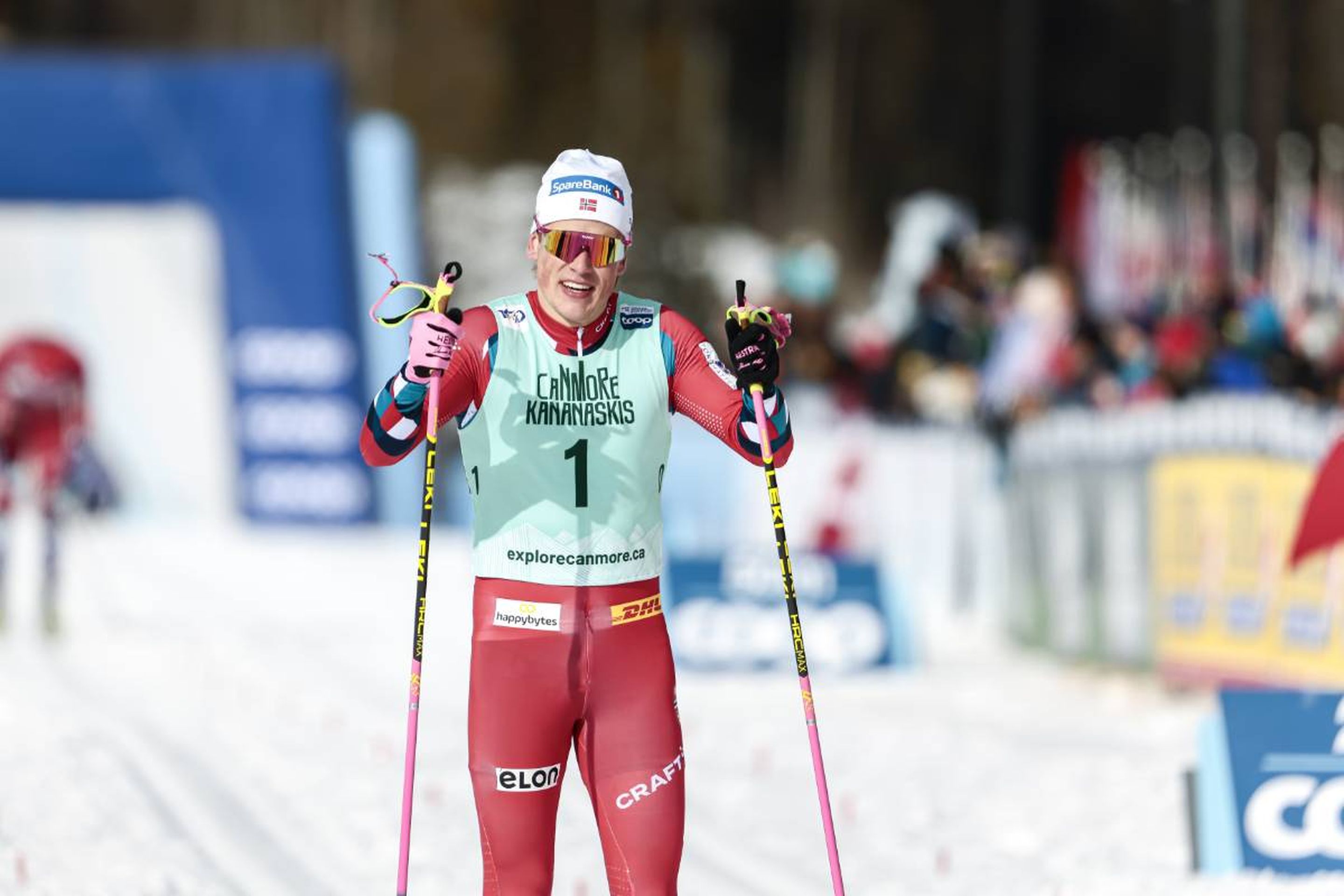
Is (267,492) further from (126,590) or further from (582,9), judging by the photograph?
A: (582,9)

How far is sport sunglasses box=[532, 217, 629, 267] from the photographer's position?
16.8 ft

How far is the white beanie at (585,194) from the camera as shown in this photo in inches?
203

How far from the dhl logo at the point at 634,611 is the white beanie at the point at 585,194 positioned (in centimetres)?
87

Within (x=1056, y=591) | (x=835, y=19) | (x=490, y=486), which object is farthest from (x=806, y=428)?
(x=835, y=19)

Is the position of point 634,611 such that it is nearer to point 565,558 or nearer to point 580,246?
point 565,558

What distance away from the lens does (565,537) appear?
16.9 ft

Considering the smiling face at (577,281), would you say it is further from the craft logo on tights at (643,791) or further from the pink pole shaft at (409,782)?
the craft logo on tights at (643,791)

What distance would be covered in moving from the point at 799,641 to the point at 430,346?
1.18m

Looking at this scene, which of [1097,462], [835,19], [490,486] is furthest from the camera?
[835,19]

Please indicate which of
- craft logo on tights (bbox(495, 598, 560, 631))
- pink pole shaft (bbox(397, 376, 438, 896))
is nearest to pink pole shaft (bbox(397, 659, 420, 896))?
pink pole shaft (bbox(397, 376, 438, 896))

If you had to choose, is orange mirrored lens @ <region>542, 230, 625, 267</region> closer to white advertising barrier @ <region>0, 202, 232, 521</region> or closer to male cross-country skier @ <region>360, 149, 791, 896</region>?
male cross-country skier @ <region>360, 149, 791, 896</region>

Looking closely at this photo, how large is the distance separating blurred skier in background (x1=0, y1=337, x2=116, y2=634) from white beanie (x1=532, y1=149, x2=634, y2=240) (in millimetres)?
9301

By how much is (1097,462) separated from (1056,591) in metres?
1.03

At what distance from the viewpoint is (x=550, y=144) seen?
5309cm
